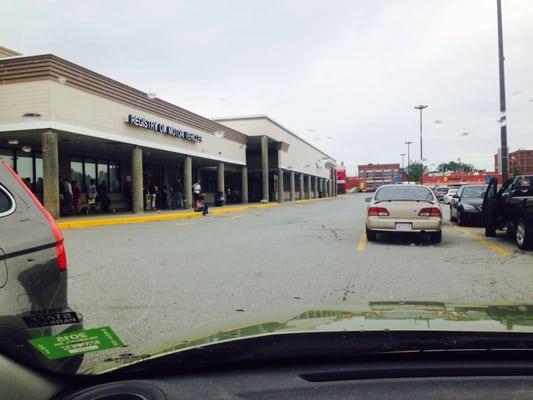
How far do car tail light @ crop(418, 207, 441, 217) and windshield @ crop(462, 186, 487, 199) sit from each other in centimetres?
613

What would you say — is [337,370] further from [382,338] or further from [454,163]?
[454,163]

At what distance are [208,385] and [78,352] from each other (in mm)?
762

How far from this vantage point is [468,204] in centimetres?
1546

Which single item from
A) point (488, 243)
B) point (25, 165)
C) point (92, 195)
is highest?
point (25, 165)

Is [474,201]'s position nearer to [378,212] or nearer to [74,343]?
[378,212]

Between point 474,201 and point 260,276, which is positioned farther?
point 474,201

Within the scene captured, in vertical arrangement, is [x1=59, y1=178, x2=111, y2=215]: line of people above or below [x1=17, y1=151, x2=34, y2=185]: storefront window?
below

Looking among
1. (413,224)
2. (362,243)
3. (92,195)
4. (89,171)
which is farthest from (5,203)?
(89,171)

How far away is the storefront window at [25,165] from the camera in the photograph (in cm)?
2098

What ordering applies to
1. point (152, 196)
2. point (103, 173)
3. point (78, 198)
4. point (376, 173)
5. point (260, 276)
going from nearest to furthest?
1. point (260, 276)
2. point (78, 198)
3. point (152, 196)
4. point (103, 173)
5. point (376, 173)

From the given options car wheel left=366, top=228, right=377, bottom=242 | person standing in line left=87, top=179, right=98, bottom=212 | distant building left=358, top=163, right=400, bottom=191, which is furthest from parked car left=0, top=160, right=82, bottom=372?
distant building left=358, top=163, right=400, bottom=191

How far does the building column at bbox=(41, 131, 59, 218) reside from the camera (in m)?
17.1

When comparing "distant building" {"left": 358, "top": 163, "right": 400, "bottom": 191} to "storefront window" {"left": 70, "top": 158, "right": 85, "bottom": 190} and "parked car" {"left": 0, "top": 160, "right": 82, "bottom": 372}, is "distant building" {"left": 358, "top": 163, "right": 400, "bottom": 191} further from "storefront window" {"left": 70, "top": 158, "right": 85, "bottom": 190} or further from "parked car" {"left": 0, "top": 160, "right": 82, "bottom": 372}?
"parked car" {"left": 0, "top": 160, "right": 82, "bottom": 372}

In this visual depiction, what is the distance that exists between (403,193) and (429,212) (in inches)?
34.7
